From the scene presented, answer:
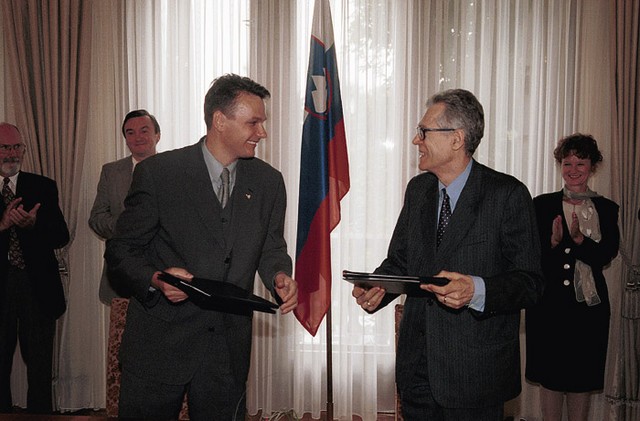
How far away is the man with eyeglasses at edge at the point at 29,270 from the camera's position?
393 centimetres

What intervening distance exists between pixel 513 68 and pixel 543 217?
1.15 metres

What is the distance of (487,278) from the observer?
215cm

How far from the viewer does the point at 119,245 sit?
7.88ft

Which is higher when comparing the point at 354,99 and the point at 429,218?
the point at 354,99

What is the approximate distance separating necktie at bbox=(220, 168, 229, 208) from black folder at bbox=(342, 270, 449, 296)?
0.61 metres

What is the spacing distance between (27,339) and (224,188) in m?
2.27

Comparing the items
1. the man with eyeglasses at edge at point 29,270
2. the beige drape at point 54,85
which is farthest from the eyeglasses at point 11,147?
the beige drape at point 54,85

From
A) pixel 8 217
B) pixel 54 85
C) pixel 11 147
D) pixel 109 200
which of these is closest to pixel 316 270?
pixel 109 200

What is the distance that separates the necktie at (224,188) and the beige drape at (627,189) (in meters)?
2.66

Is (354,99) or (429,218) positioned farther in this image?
(354,99)

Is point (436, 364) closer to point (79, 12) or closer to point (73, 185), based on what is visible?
point (73, 185)

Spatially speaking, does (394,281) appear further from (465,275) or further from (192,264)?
(192,264)

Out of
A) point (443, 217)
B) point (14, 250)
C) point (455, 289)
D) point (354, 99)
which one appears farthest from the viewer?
point (354, 99)

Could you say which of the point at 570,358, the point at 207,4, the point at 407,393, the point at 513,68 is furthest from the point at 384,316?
the point at 207,4
